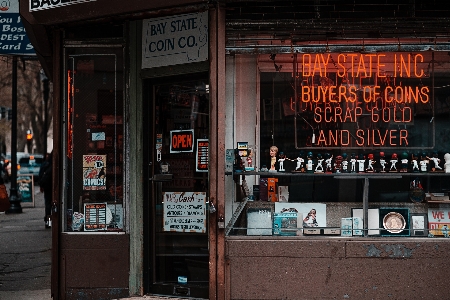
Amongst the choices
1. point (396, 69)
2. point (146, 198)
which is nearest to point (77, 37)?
point (146, 198)

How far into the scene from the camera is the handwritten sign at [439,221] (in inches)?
300

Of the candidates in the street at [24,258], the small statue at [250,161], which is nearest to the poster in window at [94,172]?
the street at [24,258]

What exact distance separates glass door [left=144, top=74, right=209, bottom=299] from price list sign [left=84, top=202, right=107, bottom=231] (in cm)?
57

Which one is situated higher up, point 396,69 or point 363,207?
point 396,69

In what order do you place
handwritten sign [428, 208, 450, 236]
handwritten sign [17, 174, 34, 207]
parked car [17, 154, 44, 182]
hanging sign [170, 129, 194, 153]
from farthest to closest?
parked car [17, 154, 44, 182] → handwritten sign [17, 174, 34, 207] → hanging sign [170, 129, 194, 153] → handwritten sign [428, 208, 450, 236]

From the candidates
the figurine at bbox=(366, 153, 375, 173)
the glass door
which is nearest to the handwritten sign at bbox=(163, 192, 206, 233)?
the glass door

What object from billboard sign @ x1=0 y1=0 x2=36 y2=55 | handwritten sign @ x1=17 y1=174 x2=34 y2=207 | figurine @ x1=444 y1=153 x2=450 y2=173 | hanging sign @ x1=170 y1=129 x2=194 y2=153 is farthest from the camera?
handwritten sign @ x1=17 y1=174 x2=34 y2=207

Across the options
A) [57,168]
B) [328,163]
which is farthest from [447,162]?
[57,168]

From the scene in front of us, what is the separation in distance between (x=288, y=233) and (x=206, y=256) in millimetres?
1081

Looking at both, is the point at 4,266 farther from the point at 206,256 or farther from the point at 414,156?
the point at 414,156

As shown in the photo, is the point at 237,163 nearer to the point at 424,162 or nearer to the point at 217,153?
the point at 217,153

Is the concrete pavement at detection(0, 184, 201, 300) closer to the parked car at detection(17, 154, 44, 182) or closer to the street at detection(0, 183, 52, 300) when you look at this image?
the street at detection(0, 183, 52, 300)

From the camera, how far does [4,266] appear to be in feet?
39.4

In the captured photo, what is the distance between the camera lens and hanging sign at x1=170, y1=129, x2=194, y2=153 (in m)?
8.41
